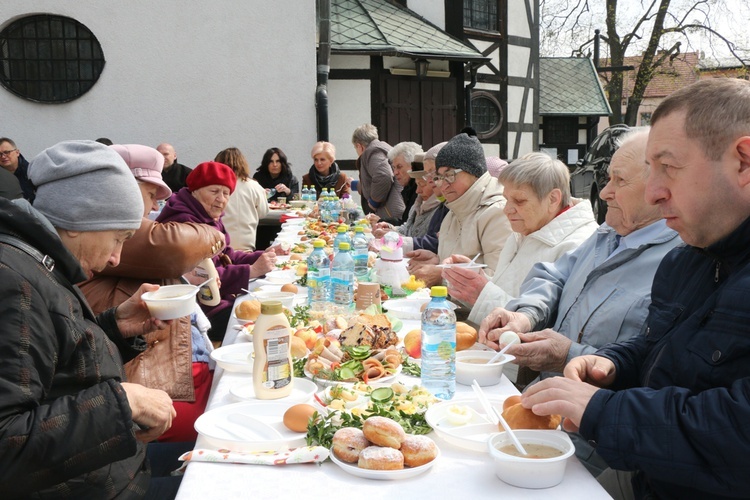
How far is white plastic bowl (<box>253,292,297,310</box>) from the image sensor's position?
10.1ft

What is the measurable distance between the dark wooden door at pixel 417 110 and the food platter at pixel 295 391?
39.2 ft

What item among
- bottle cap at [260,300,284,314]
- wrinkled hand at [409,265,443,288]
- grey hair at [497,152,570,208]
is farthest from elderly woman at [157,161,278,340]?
bottle cap at [260,300,284,314]

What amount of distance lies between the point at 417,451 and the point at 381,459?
0.09 metres

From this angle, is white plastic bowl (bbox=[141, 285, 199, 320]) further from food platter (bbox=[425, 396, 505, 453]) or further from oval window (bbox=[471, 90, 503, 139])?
oval window (bbox=[471, 90, 503, 139])

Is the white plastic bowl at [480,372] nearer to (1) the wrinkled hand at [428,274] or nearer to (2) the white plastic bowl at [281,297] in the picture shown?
(2) the white plastic bowl at [281,297]

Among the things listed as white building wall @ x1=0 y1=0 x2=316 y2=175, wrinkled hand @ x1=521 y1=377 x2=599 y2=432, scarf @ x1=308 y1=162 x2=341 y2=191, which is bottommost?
scarf @ x1=308 y1=162 x2=341 y2=191

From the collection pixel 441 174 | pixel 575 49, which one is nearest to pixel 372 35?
pixel 441 174

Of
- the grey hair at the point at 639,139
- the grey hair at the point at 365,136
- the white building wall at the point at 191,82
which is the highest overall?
the white building wall at the point at 191,82

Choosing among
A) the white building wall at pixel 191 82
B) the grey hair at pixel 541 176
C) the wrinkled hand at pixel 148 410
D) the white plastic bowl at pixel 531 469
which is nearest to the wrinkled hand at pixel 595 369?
the white plastic bowl at pixel 531 469

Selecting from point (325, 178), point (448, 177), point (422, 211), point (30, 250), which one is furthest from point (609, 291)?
point (325, 178)

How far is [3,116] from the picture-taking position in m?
10.3

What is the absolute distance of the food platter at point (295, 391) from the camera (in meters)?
1.96

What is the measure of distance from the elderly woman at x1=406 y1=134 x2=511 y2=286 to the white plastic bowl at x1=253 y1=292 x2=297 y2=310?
121 centimetres

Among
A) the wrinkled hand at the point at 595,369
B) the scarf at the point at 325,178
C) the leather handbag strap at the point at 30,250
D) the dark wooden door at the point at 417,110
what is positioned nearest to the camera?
the leather handbag strap at the point at 30,250
